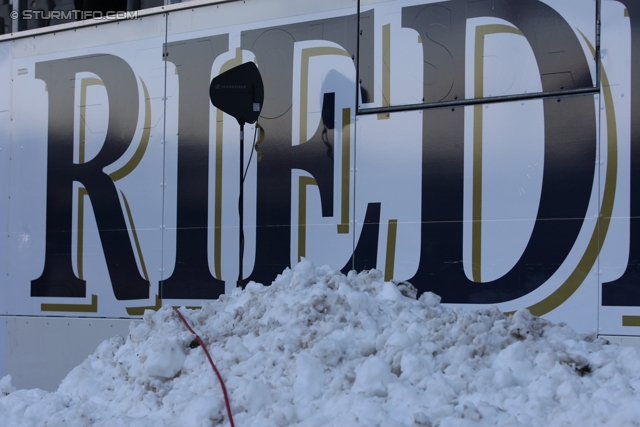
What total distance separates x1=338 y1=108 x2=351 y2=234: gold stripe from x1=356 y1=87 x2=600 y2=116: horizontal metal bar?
3.2 inches

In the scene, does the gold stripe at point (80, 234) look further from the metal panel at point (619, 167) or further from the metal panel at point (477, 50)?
the metal panel at point (619, 167)

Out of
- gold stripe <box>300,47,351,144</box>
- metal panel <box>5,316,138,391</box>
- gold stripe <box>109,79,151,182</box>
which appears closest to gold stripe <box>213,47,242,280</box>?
gold stripe <box>300,47,351,144</box>

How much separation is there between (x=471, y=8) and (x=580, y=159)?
970 mm

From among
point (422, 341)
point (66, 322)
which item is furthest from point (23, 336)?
point (422, 341)

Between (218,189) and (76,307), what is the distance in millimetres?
1322

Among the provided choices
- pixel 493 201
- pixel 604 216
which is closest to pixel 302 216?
pixel 493 201

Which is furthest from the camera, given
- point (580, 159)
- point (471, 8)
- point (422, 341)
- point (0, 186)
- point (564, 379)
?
point (0, 186)

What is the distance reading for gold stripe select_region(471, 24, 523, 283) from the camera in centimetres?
329

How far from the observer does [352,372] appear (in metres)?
2.17

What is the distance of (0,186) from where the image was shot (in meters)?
4.70

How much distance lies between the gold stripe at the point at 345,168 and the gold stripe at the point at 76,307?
70.5 inches

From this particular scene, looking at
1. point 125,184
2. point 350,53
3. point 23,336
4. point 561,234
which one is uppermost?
point 350,53

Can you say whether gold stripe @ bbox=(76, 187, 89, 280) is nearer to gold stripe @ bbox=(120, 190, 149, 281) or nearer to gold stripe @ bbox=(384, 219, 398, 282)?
gold stripe @ bbox=(120, 190, 149, 281)

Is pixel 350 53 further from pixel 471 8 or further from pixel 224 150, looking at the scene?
pixel 224 150
